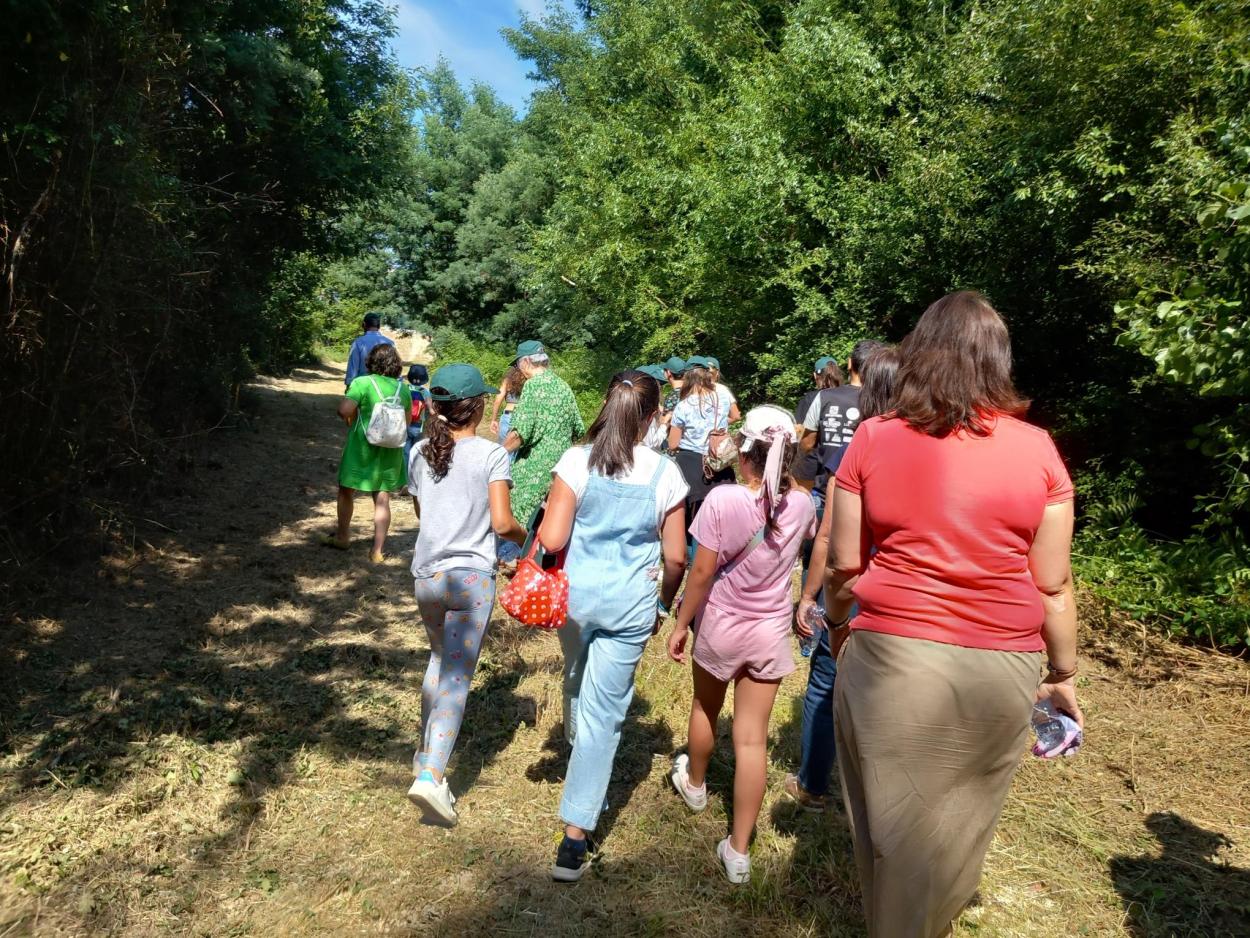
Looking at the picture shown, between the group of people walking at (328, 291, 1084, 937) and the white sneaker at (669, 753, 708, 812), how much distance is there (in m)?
0.01

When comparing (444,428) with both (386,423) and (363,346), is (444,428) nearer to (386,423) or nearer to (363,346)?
(386,423)

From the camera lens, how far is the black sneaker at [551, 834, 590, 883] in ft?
10.7

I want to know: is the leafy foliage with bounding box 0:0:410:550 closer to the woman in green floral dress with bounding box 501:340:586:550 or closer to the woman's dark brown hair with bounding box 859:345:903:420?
the woman in green floral dress with bounding box 501:340:586:550

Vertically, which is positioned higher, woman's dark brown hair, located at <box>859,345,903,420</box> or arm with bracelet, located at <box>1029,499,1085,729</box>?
woman's dark brown hair, located at <box>859,345,903,420</box>

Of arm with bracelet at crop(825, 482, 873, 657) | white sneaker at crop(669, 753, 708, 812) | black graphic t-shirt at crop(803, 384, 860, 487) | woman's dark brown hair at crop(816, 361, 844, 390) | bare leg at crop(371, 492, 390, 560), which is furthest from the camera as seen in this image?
bare leg at crop(371, 492, 390, 560)

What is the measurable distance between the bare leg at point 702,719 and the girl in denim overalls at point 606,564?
33 cm

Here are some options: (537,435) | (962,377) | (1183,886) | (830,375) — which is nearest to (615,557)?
(962,377)

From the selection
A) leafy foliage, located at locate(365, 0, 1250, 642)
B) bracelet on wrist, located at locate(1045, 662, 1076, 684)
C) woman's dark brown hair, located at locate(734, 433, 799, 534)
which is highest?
leafy foliage, located at locate(365, 0, 1250, 642)

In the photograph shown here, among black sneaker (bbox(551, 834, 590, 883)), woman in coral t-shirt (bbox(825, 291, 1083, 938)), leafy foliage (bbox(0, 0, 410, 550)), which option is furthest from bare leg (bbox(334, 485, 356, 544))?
woman in coral t-shirt (bbox(825, 291, 1083, 938))

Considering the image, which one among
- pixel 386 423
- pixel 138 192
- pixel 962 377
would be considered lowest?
pixel 386 423

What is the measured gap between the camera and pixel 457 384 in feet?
11.7

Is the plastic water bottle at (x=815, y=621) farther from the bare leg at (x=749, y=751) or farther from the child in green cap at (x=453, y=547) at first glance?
the child in green cap at (x=453, y=547)

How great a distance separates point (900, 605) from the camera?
6.98 ft

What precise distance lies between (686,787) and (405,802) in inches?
51.1
